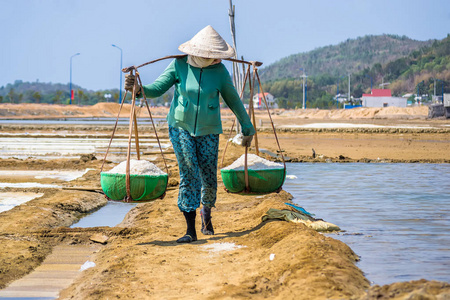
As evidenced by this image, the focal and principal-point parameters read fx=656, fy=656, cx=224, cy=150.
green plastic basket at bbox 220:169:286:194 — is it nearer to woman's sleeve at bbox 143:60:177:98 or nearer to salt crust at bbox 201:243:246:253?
salt crust at bbox 201:243:246:253

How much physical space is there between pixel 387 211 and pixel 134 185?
3300mm

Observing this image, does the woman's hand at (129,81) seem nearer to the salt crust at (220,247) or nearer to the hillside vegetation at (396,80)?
the salt crust at (220,247)

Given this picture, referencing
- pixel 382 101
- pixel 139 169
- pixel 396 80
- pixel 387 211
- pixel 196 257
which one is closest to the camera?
pixel 196 257

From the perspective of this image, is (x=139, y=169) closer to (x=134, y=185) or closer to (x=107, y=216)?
(x=134, y=185)

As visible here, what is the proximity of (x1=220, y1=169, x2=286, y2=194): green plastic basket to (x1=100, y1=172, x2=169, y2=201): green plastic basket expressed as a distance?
91 centimetres

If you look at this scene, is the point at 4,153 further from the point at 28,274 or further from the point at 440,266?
the point at 440,266

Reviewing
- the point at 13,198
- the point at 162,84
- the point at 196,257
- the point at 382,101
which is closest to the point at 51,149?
the point at 13,198

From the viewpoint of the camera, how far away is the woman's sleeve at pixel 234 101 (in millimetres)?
6207

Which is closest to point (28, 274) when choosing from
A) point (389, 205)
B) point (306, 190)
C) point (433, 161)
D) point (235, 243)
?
point (235, 243)

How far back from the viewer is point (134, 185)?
6.27 m

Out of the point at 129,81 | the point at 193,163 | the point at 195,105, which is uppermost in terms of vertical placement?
the point at 129,81

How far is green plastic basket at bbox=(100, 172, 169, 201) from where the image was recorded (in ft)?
20.6

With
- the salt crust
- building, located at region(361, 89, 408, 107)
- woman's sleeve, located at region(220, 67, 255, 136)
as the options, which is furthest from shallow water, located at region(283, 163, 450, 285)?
building, located at region(361, 89, 408, 107)

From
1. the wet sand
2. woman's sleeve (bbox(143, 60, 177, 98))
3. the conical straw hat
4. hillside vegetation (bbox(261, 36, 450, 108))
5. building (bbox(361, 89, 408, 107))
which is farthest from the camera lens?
hillside vegetation (bbox(261, 36, 450, 108))
